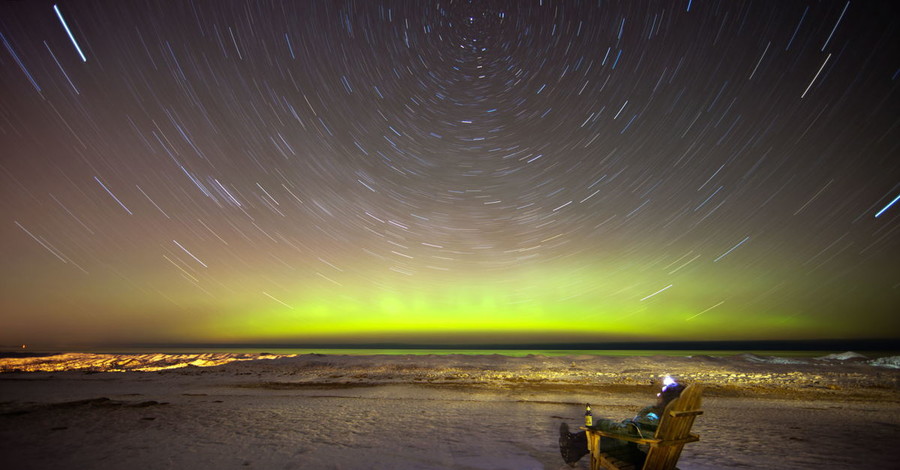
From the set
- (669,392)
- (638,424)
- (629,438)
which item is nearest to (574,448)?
(638,424)

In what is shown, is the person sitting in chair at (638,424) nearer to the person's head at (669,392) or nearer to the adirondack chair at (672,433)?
the person's head at (669,392)

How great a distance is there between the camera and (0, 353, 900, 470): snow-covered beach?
331 inches

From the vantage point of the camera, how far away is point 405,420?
1262 cm

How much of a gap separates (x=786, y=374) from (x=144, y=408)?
35.9 m

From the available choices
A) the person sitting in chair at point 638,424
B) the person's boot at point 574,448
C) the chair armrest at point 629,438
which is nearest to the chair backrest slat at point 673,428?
the chair armrest at point 629,438

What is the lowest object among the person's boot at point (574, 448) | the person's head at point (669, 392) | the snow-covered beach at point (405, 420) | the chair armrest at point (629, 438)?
the snow-covered beach at point (405, 420)

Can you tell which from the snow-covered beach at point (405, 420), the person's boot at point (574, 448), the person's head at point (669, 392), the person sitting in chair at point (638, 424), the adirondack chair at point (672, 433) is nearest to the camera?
the adirondack chair at point (672, 433)

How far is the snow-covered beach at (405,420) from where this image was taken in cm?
841

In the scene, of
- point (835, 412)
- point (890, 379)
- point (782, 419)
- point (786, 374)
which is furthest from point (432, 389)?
point (890, 379)

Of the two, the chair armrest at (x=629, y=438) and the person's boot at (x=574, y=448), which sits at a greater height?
the chair armrest at (x=629, y=438)

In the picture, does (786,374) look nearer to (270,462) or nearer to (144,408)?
(270,462)

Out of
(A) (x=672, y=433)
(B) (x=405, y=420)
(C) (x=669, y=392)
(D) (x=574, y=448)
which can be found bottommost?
(B) (x=405, y=420)

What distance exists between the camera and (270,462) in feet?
26.9

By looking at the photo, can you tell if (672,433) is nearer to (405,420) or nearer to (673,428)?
(673,428)
